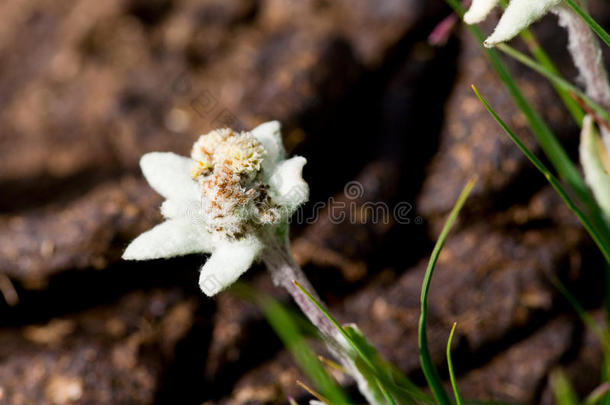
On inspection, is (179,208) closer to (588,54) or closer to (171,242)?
(171,242)

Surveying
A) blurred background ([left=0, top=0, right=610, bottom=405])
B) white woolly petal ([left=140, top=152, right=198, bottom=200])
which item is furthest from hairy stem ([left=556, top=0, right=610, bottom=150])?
white woolly petal ([left=140, top=152, right=198, bottom=200])

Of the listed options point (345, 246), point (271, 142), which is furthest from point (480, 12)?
point (345, 246)

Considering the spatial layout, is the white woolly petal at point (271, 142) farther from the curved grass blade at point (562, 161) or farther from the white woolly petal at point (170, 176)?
the curved grass blade at point (562, 161)

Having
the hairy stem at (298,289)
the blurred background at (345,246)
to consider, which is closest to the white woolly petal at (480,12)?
the hairy stem at (298,289)

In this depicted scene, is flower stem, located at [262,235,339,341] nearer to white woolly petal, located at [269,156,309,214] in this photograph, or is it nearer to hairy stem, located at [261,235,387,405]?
hairy stem, located at [261,235,387,405]

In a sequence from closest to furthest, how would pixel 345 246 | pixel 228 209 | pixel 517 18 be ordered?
pixel 517 18, pixel 228 209, pixel 345 246

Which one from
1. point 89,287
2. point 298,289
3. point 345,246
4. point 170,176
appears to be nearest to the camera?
point 298,289

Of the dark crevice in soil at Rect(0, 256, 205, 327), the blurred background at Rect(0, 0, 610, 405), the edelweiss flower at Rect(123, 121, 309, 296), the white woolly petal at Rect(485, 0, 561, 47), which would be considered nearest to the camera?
the white woolly petal at Rect(485, 0, 561, 47)

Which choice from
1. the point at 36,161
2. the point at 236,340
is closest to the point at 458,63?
the point at 236,340
